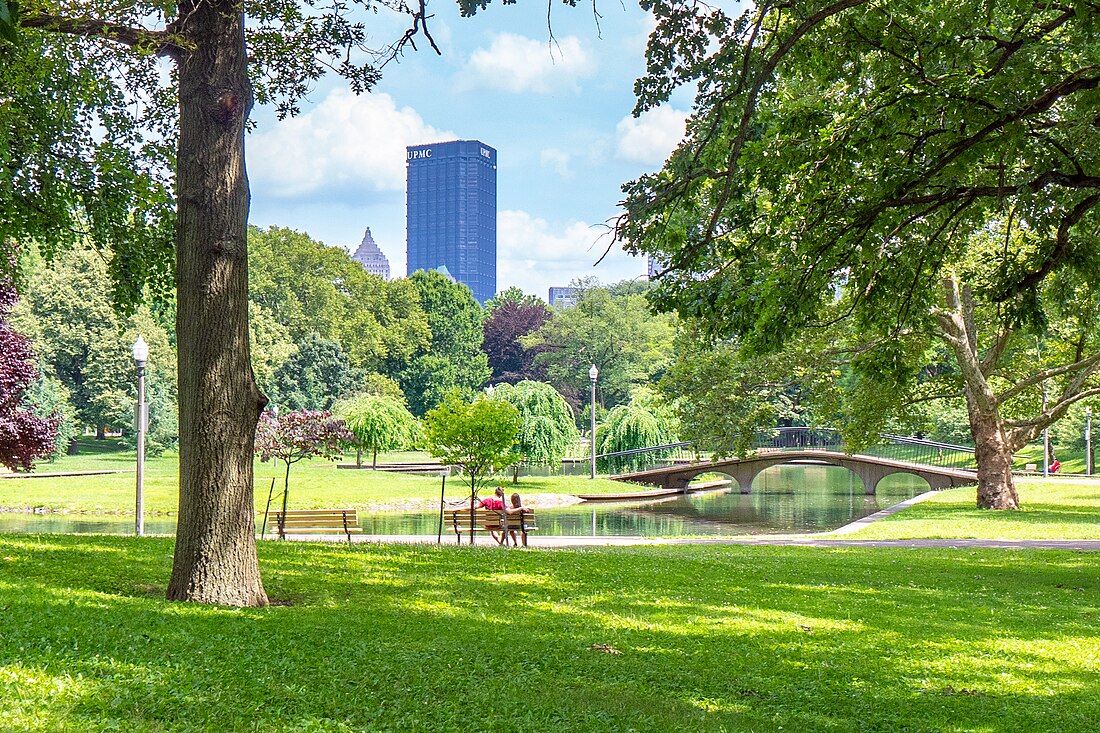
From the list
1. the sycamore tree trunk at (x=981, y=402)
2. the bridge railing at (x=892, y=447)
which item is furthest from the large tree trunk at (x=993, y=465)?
the bridge railing at (x=892, y=447)

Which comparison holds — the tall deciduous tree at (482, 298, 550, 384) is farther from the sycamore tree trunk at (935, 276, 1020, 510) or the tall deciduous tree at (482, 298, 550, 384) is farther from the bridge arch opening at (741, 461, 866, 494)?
the sycamore tree trunk at (935, 276, 1020, 510)

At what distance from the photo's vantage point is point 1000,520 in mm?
21266

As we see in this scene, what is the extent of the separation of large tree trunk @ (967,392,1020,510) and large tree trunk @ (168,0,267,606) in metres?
20.6

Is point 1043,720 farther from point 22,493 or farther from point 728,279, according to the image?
point 22,493

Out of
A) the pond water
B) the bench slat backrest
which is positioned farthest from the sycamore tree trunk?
the bench slat backrest

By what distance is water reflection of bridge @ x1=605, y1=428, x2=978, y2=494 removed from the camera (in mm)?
39688

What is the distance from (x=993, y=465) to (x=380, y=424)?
2936 centimetres

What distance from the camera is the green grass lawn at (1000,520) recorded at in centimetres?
1916

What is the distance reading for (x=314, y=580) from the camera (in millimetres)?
9367

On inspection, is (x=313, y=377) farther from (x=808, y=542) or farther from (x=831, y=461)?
(x=808, y=542)

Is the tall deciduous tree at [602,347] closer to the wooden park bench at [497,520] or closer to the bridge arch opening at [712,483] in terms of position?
the bridge arch opening at [712,483]

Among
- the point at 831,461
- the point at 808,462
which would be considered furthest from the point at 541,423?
the point at 831,461

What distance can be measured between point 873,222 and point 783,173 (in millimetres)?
958

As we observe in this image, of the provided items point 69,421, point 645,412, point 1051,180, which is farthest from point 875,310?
point 69,421
